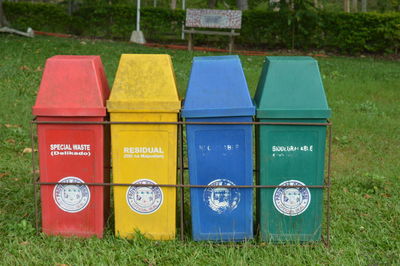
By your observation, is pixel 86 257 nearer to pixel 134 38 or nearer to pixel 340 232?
pixel 340 232

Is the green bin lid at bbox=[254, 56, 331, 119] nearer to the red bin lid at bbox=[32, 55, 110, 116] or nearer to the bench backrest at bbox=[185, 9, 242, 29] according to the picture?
the red bin lid at bbox=[32, 55, 110, 116]

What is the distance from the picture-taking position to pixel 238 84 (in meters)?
3.60

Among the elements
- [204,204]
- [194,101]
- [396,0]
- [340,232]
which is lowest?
[340,232]

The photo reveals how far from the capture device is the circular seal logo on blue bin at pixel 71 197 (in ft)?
12.3

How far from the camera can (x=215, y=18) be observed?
1505 centimetres

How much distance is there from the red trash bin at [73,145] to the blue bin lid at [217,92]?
60 centimetres

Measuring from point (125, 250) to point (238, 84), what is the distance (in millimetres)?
1322

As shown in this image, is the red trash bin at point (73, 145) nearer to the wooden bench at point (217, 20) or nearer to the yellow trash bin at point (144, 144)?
A: the yellow trash bin at point (144, 144)

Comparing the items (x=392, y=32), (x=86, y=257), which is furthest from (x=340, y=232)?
(x=392, y=32)

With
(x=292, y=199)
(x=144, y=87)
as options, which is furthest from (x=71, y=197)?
(x=292, y=199)

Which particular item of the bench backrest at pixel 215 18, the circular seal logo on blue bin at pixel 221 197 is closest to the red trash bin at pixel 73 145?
the circular seal logo on blue bin at pixel 221 197

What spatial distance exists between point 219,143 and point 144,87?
24.2 inches

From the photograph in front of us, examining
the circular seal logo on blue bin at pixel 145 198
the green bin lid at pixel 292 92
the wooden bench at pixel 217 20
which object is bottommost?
the circular seal logo on blue bin at pixel 145 198

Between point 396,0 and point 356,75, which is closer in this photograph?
point 356,75
